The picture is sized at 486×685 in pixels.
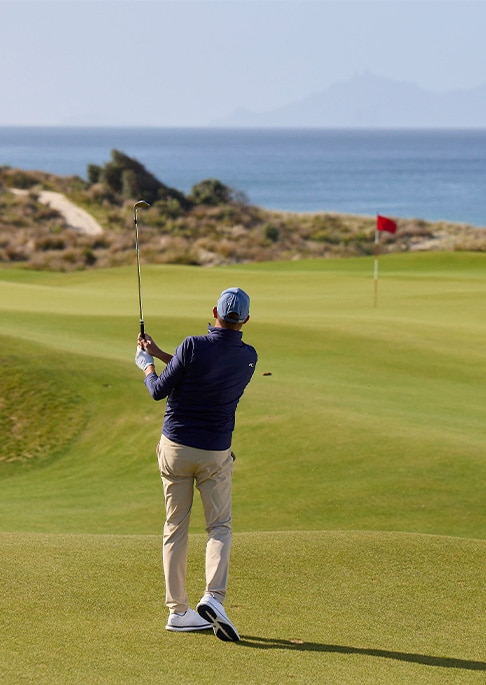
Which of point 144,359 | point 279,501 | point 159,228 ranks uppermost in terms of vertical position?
point 144,359

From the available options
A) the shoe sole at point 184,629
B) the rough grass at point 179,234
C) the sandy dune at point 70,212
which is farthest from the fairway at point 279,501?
the sandy dune at point 70,212

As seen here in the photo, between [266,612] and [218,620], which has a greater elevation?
[218,620]

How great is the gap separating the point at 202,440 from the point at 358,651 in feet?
5.15

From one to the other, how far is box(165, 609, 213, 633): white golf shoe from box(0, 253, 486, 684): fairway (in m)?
0.13

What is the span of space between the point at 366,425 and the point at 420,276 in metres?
22.1

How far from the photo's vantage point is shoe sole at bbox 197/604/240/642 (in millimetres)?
6145

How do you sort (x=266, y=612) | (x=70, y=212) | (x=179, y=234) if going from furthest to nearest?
1. (x=70, y=212)
2. (x=179, y=234)
3. (x=266, y=612)

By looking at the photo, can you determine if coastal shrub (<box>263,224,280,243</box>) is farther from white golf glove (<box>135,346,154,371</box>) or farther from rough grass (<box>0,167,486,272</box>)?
white golf glove (<box>135,346,154,371</box>)

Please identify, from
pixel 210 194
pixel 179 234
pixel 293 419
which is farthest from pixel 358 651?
pixel 210 194

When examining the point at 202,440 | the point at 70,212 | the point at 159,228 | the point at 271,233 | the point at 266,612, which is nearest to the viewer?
the point at 202,440

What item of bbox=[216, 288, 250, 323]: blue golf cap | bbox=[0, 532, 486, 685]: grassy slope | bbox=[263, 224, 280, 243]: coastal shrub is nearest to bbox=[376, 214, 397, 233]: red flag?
bbox=[0, 532, 486, 685]: grassy slope

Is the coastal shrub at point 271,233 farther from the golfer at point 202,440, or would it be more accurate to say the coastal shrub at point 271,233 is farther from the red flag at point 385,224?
the golfer at point 202,440

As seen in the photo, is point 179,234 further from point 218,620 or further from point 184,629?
point 218,620

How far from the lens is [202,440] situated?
643 centimetres
